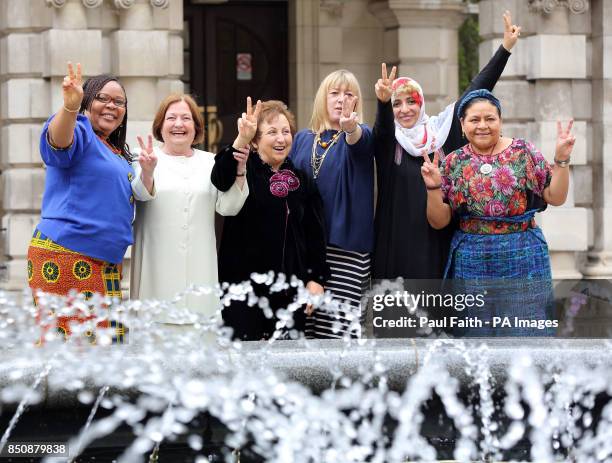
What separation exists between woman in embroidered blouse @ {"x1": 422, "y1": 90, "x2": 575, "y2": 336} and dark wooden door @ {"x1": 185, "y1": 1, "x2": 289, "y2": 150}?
8.38m

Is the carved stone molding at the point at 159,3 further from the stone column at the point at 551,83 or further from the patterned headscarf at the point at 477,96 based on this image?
the patterned headscarf at the point at 477,96

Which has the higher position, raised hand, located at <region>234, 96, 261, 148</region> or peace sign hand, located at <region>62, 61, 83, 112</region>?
peace sign hand, located at <region>62, 61, 83, 112</region>

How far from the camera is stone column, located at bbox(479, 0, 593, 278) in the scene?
11.9 metres

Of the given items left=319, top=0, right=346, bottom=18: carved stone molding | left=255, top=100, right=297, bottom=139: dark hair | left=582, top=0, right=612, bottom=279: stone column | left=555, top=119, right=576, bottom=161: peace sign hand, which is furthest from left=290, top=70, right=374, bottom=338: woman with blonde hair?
left=319, top=0, right=346, bottom=18: carved stone molding

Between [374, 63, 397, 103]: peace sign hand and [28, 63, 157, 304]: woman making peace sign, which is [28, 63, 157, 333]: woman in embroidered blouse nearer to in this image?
[28, 63, 157, 304]: woman making peace sign

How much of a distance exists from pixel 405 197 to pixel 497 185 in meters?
0.56

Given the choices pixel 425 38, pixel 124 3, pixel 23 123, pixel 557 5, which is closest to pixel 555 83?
pixel 557 5

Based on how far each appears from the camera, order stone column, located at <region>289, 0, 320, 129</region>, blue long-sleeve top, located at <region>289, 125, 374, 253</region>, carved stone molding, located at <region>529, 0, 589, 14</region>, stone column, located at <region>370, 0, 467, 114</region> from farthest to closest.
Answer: stone column, located at <region>289, 0, 320, 129</region>
stone column, located at <region>370, 0, 467, 114</region>
carved stone molding, located at <region>529, 0, 589, 14</region>
blue long-sleeve top, located at <region>289, 125, 374, 253</region>

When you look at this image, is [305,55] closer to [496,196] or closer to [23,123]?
[23,123]

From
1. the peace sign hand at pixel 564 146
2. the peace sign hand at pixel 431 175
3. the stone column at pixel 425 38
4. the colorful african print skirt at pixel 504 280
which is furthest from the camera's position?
the stone column at pixel 425 38

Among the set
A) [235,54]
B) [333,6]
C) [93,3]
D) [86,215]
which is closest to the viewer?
[86,215]

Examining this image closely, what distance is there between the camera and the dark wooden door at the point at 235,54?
14.9 meters

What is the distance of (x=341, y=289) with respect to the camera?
690cm

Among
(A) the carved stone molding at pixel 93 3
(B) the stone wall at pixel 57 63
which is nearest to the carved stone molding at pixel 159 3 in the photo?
(B) the stone wall at pixel 57 63
